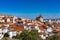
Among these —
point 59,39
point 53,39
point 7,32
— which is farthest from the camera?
point 7,32

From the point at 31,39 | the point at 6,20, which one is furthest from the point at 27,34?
the point at 6,20

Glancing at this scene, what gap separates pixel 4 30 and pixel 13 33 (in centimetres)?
286

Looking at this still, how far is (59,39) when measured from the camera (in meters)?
21.0

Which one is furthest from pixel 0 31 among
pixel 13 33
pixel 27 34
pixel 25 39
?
pixel 25 39

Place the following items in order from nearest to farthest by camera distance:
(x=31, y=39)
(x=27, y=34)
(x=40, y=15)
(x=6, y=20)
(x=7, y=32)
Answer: (x=31, y=39) → (x=27, y=34) → (x=7, y=32) → (x=6, y=20) → (x=40, y=15)

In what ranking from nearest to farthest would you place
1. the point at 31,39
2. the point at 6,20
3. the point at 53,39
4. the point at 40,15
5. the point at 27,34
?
the point at 53,39
the point at 31,39
the point at 27,34
the point at 6,20
the point at 40,15

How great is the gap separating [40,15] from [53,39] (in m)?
57.2

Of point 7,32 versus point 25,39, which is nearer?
point 25,39

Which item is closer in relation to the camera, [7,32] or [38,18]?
[7,32]

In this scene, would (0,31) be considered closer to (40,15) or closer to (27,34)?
(27,34)

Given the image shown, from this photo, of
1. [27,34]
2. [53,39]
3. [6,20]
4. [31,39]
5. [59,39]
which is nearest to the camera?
[59,39]

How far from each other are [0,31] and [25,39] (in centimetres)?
2084

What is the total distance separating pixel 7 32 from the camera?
4159 centimetres

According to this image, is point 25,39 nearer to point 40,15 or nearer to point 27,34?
point 27,34
